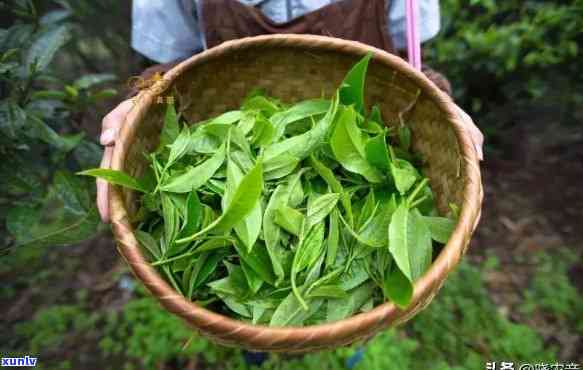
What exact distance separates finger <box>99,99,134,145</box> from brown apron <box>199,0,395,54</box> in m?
0.19

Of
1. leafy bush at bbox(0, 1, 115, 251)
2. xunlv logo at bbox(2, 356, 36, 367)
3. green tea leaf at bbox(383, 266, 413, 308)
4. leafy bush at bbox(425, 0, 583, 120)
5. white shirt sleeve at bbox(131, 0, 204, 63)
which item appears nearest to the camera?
green tea leaf at bbox(383, 266, 413, 308)

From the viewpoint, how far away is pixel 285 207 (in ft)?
1.98

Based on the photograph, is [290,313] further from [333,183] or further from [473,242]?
[473,242]

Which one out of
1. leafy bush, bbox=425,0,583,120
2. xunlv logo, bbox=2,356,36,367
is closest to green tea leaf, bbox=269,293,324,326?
xunlv logo, bbox=2,356,36,367

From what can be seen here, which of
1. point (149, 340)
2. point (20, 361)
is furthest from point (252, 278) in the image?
point (20, 361)

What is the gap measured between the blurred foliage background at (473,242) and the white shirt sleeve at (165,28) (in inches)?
4.8

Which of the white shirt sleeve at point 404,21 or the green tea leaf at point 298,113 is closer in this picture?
the green tea leaf at point 298,113

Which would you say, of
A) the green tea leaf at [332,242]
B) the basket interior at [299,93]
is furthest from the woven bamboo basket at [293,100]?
the green tea leaf at [332,242]

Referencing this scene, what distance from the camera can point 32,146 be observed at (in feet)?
2.85

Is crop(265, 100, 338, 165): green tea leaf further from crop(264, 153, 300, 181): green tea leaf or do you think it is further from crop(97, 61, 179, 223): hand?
crop(97, 61, 179, 223): hand

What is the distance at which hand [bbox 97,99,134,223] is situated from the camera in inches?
25.0

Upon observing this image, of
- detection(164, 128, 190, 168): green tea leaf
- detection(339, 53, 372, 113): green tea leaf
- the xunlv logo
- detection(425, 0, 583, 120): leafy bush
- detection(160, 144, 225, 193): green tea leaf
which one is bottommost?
the xunlv logo

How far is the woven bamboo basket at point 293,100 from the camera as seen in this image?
503 millimetres

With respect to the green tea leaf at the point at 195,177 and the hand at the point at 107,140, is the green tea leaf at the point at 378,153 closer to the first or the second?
the green tea leaf at the point at 195,177
